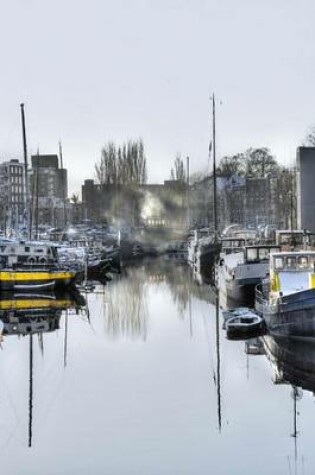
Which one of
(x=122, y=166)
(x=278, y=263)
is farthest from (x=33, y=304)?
(x=122, y=166)

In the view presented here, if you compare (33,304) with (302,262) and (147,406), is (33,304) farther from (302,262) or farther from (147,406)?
(147,406)

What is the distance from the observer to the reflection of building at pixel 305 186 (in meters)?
89.3

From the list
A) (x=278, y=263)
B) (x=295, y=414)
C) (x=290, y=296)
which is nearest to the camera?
(x=295, y=414)

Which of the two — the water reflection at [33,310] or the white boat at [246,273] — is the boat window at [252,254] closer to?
the white boat at [246,273]

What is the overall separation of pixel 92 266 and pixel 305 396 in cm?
5844

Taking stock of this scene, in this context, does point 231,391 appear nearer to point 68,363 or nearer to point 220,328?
point 68,363

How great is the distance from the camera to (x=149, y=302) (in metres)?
59.9

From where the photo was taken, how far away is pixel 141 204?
14712cm

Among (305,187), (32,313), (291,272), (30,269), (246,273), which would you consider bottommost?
(32,313)

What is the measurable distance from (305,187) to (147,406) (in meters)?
66.8

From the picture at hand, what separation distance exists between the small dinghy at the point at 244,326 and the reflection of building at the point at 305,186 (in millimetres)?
49771

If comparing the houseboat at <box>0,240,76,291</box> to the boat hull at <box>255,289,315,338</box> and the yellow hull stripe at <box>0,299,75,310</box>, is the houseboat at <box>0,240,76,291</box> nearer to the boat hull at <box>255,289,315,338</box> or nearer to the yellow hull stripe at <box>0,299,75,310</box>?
the yellow hull stripe at <box>0,299,75,310</box>

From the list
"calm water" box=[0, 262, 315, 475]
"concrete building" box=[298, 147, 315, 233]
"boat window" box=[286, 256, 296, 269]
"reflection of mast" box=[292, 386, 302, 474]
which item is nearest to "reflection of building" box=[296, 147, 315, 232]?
"concrete building" box=[298, 147, 315, 233]

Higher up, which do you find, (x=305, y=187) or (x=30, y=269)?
(x=305, y=187)
